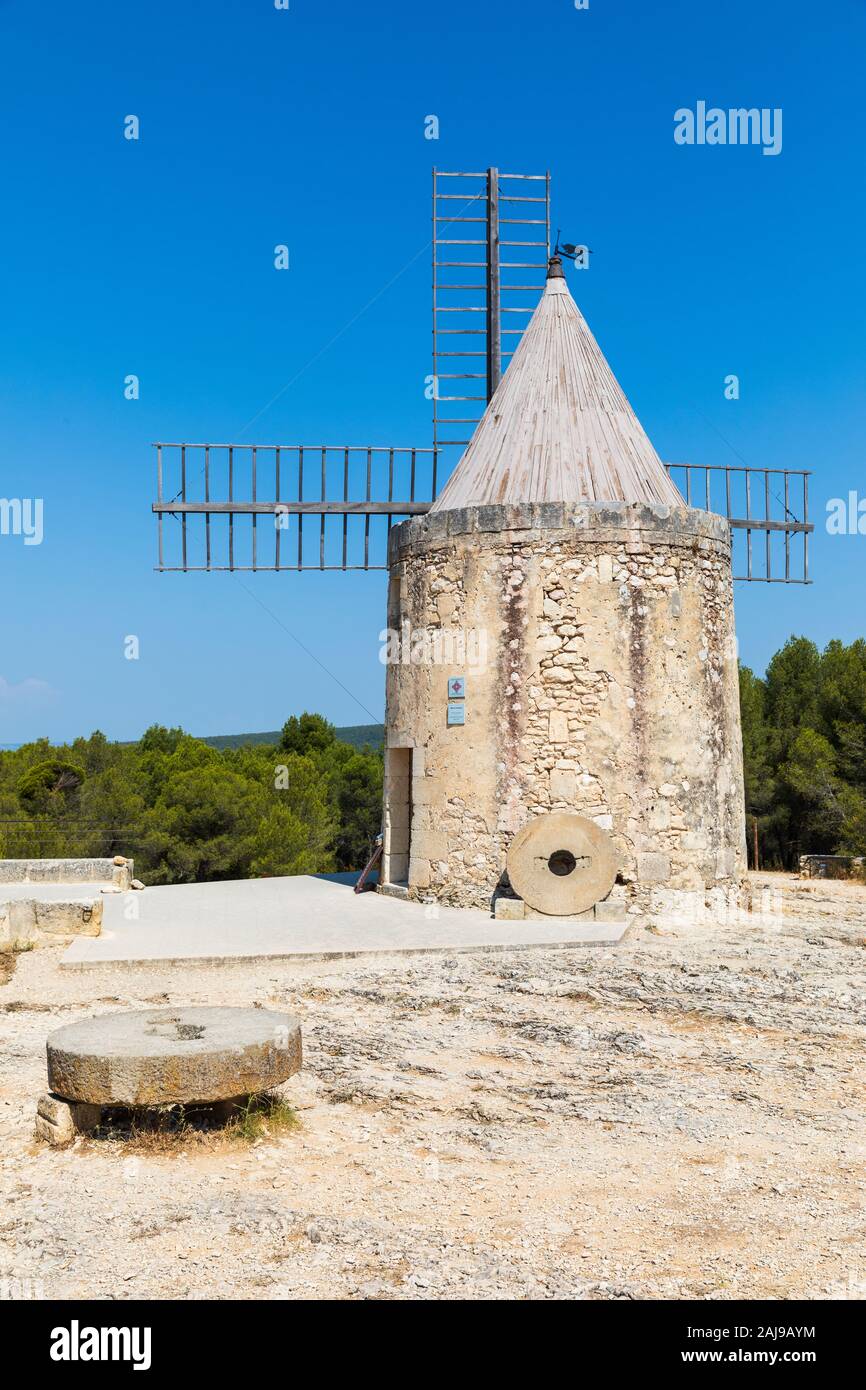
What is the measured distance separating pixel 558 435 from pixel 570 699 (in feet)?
9.10

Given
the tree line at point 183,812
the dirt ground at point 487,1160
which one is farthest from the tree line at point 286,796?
the dirt ground at point 487,1160

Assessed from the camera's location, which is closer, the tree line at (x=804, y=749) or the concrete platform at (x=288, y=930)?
the concrete platform at (x=288, y=930)

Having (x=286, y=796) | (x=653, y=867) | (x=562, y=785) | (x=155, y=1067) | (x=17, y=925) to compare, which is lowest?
(x=17, y=925)

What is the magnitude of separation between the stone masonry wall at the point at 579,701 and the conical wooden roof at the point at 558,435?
0.56 meters

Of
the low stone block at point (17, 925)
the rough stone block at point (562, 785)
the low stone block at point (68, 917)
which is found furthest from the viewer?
the rough stone block at point (562, 785)

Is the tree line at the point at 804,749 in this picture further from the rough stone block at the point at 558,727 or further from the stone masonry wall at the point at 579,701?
the rough stone block at the point at 558,727

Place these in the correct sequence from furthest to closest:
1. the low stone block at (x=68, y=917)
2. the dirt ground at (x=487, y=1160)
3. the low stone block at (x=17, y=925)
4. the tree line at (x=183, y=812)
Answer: the tree line at (x=183, y=812) < the low stone block at (x=68, y=917) < the low stone block at (x=17, y=925) < the dirt ground at (x=487, y=1160)

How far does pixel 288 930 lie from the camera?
29.3 feet

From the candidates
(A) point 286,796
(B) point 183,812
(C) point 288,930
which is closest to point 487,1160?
(C) point 288,930

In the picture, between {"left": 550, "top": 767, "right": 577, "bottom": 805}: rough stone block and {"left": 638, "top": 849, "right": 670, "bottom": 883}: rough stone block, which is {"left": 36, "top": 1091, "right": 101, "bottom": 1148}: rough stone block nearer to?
{"left": 550, "top": 767, "right": 577, "bottom": 805}: rough stone block

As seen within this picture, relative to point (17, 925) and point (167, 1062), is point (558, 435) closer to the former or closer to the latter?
point (17, 925)

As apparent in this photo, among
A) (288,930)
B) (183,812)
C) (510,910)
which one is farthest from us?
(183,812)

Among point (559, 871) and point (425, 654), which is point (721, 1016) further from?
point (425, 654)

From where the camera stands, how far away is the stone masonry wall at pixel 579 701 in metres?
10.0
